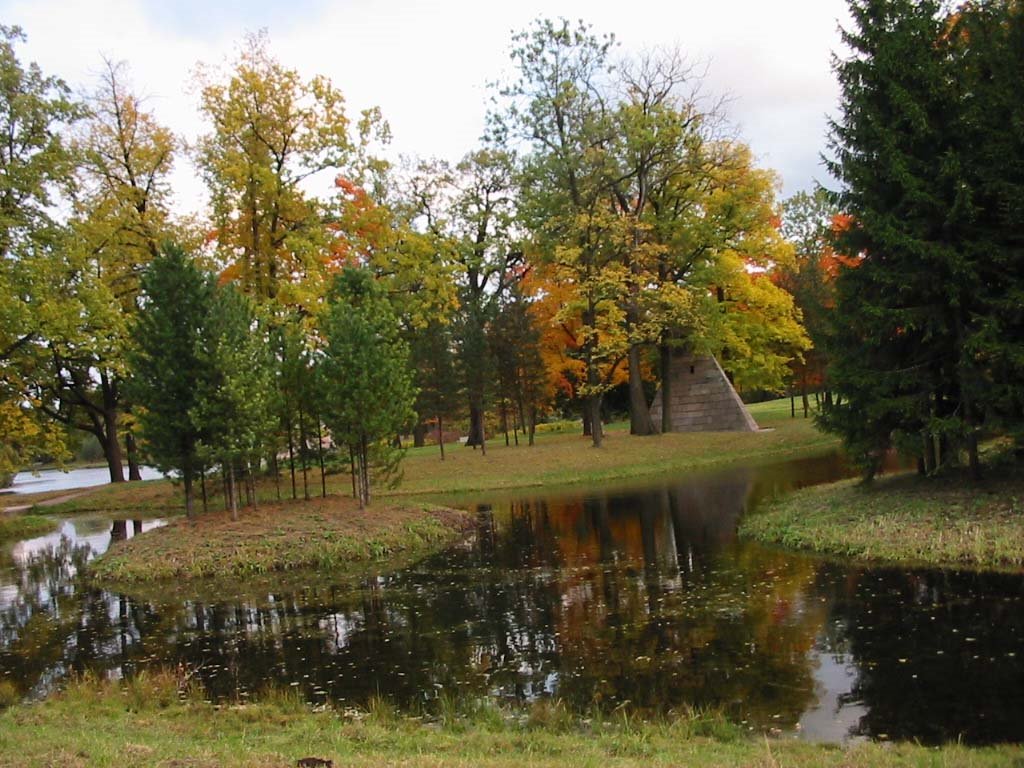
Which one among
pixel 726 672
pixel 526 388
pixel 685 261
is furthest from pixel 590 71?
pixel 726 672

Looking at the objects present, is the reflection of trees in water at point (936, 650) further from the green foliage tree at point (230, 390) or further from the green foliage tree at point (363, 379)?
the green foliage tree at point (230, 390)

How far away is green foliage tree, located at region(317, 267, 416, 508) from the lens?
68.2ft

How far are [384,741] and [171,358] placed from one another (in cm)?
1498

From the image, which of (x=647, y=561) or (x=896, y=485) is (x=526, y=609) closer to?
(x=647, y=561)

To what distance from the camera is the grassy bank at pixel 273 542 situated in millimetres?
17812

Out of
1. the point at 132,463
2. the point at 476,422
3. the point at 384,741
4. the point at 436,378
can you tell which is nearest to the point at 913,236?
the point at 384,741

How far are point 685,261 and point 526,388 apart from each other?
31.6ft

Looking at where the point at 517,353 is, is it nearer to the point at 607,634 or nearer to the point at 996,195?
the point at 996,195

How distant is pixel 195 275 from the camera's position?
66.8ft

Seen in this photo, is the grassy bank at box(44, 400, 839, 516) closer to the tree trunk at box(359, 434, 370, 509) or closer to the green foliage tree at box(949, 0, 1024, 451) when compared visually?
the tree trunk at box(359, 434, 370, 509)

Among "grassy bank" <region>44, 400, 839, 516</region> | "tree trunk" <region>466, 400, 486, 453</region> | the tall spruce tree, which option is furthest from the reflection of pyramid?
the tall spruce tree

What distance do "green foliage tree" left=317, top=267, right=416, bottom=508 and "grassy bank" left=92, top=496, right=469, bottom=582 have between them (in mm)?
1882

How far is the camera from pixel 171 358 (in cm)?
1981

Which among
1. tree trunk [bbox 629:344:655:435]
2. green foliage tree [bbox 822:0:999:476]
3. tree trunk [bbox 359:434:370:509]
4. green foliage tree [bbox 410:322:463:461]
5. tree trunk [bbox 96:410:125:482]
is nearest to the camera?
green foliage tree [bbox 822:0:999:476]
